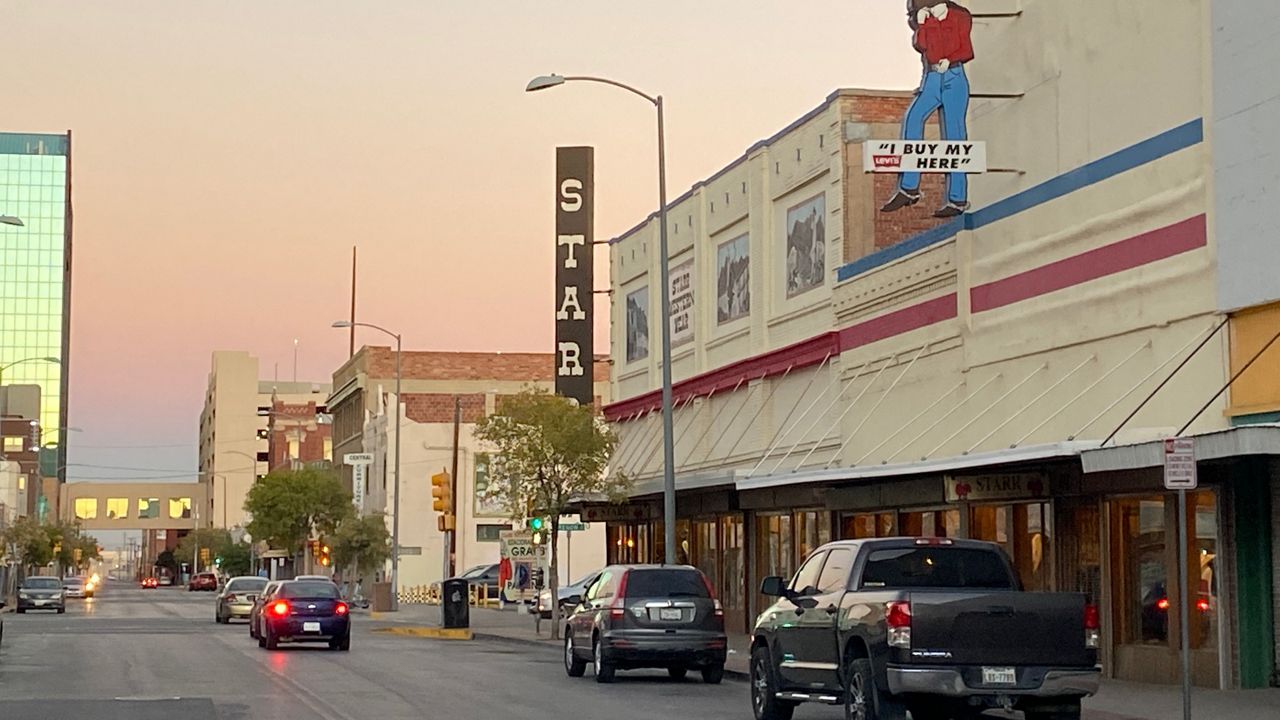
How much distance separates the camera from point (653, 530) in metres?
48.8

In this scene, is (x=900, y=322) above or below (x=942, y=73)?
below

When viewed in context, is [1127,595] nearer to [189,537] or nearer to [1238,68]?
[1238,68]

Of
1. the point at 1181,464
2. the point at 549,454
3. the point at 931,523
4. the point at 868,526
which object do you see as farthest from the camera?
the point at 549,454

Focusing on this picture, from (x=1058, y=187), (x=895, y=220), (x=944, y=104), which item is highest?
(x=944, y=104)

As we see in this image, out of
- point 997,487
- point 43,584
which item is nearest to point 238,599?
point 43,584

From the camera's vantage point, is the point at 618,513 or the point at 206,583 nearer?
the point at 618,513

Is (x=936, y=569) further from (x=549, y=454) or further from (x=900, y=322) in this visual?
(x=549, y=454)

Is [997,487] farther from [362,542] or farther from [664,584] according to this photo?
[362,542]

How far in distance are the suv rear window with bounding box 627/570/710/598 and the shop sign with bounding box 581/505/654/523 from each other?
2025cm

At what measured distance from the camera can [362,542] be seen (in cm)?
7544

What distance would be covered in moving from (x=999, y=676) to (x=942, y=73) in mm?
14576

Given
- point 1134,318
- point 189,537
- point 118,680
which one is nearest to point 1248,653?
point 1134,318

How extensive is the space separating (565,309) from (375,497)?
135 feet

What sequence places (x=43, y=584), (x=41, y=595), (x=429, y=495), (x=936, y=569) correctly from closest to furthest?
(x=936, y=569) < (x=41, y=595) < (x=43, y=584) < (x=429, y=495)
